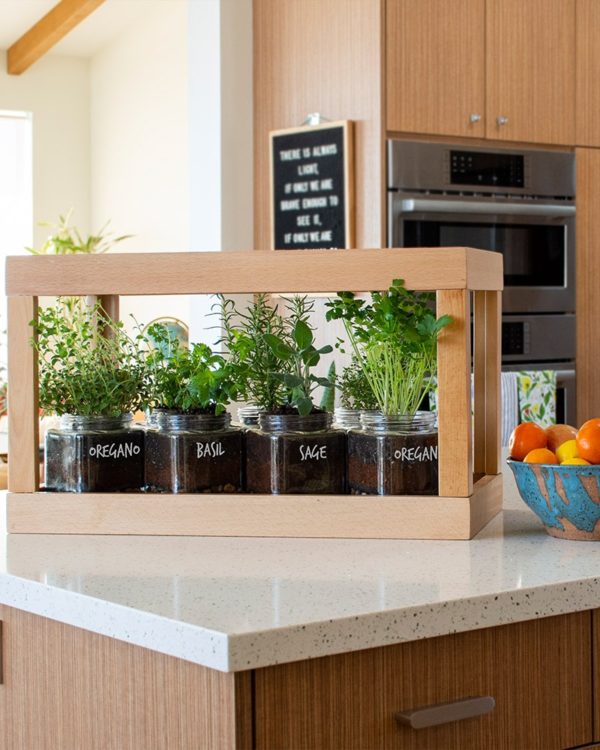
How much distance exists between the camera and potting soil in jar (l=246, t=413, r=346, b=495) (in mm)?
1443

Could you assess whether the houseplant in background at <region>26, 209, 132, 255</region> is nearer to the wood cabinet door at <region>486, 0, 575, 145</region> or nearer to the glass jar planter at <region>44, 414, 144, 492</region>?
the wood cabinet door at <region>486, 0, 575, 145</region>

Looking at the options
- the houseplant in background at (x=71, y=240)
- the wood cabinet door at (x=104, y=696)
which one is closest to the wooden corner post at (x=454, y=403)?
the wood cabinet door at (x=104, y=696)

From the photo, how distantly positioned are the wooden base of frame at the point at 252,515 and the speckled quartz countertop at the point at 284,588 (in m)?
0.03

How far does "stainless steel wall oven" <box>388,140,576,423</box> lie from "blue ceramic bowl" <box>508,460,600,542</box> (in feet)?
8.05

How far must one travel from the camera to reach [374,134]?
377 cm

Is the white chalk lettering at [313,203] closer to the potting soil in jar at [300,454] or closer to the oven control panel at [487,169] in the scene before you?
the oven control panel at [487,169]

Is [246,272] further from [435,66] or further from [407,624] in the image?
[435,66]

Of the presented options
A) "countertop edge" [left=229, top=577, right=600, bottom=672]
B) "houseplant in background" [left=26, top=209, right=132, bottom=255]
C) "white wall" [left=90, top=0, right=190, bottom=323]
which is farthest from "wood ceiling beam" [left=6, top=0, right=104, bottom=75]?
"countertop edge" [left=229, top=577, right=600, bottom=672]

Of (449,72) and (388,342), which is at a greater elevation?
(449,72)

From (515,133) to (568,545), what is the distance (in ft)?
9.65

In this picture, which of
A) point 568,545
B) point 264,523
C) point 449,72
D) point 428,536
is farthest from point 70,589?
point 449,72

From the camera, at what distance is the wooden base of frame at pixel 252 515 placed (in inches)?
55.5

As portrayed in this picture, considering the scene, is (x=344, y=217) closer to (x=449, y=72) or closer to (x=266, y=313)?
(x=449, y=72)

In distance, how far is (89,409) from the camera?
1.49 meters
